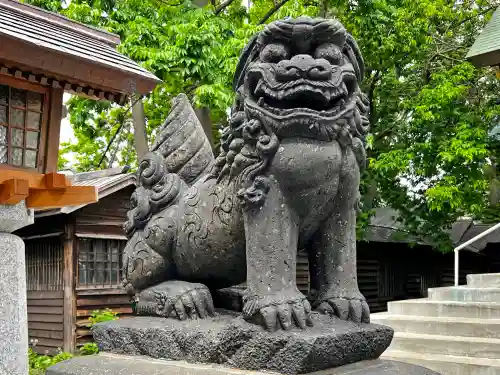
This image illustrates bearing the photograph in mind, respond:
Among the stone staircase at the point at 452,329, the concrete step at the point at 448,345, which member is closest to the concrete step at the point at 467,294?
the stone staircase at the point at 452,329

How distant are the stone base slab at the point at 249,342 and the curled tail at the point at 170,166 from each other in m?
0.49

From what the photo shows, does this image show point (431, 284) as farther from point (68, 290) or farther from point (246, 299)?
point (246, 299)

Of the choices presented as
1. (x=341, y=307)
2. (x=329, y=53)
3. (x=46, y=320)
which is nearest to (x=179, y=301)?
(x=341, y=307)

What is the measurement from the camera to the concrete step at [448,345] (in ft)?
17.3

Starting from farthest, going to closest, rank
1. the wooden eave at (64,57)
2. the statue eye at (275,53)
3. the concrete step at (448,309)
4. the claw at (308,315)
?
the concrete step at (448,309)
the wooden eave at (64,57)
the statue eye at (275,53)
the claw at (308,315)

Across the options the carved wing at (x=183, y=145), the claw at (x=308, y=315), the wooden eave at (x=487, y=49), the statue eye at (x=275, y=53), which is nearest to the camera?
the claw at (x=308, y=315)

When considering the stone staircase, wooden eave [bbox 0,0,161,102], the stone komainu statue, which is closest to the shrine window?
wooden eave [bbox 0,0,161,102]

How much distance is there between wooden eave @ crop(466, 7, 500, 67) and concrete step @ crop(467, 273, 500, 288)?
305 centimetres

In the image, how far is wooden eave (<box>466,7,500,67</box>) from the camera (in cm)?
794

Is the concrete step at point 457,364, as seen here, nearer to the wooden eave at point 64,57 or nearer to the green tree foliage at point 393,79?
the green tree foliage at point 393,79

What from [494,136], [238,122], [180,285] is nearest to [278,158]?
[238,122]

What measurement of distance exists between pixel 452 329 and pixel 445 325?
0.25 feet

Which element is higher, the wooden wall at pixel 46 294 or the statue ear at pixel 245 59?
the statue ear at pixel 245 59

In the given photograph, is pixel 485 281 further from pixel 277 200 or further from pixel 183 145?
pixel 277 200
